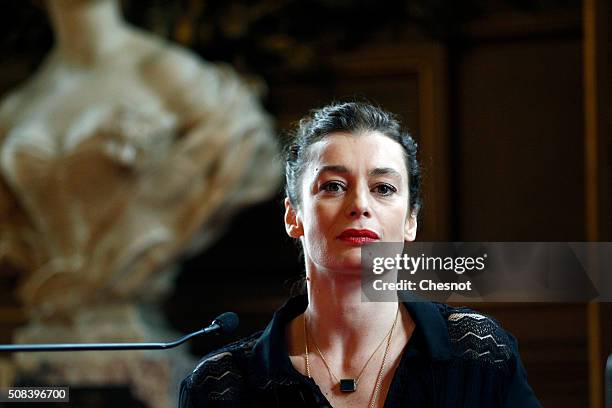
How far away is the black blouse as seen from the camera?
30.5 inches

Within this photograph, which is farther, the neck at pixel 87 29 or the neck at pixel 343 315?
the neck at pixel 87 29

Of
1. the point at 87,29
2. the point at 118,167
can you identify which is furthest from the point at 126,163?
the point at 87,29

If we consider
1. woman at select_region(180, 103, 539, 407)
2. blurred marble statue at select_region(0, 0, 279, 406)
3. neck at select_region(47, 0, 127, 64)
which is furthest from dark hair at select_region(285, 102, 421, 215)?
neck at select_region(47, 0, 127, 64)

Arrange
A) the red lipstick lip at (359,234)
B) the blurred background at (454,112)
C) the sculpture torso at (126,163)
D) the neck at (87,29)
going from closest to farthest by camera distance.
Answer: the red lipstick lip at (359,234), the blurred background at (454,112), the sculpture torso at (126,163), the neck at (87,29)

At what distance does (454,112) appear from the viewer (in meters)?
2.10

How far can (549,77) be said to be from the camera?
6.70 ft

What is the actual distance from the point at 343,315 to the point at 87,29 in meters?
1.58

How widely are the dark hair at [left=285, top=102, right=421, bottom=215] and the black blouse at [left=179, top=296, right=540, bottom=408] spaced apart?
0.09 meters

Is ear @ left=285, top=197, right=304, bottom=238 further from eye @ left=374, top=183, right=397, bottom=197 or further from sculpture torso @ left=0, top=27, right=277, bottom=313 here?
sculpture torso @ left=0, top=27, right=277, bottom=313

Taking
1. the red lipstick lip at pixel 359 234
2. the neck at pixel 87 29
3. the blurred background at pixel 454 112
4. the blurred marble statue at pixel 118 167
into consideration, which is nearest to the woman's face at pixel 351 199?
the red lipstick lip at pixel 359 234

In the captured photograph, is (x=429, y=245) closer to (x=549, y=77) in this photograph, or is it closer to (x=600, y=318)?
(x=600, y=318)

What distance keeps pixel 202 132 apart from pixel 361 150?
1344mm

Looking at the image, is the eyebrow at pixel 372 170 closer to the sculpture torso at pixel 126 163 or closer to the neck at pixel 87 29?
the sculpture torso at pixel 126 163

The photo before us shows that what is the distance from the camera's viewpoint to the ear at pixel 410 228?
808 mm
